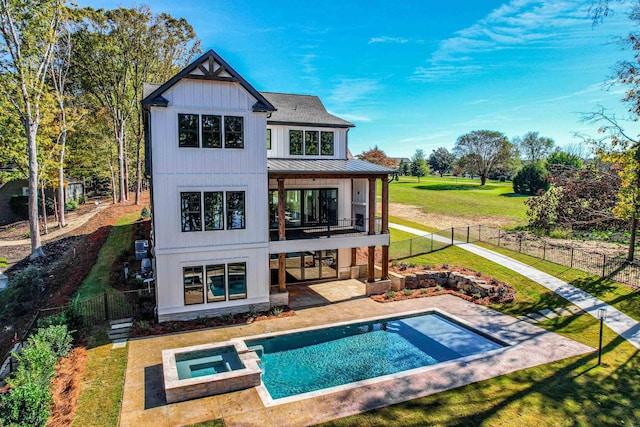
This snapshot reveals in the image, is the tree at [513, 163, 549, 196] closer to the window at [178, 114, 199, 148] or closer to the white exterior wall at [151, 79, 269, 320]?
the white exterior wall at [151, 79, 269, 320]

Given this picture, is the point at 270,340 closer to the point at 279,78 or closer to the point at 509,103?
the point at 279,78

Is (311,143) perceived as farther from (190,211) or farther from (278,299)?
(278,299)

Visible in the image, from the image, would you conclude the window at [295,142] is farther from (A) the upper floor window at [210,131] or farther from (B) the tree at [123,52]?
(B) the tree at [123,52]

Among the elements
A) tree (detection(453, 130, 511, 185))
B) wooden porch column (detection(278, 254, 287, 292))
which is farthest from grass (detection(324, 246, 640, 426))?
tree (detection(453, 130, 511, 185))

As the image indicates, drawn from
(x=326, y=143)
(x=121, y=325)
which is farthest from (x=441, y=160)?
(x=121, y=325)

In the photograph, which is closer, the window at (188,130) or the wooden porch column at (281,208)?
the window at (188,130)

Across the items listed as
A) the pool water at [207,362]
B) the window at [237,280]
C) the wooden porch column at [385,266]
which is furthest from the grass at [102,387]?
the wooden porch column at [385,266]

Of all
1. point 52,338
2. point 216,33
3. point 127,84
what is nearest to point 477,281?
point 52,338
